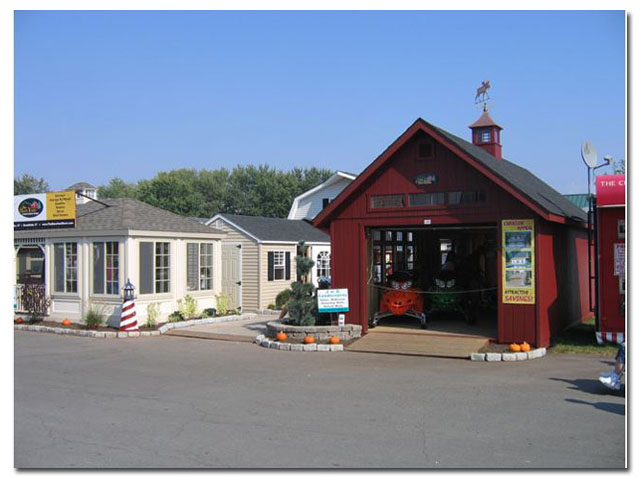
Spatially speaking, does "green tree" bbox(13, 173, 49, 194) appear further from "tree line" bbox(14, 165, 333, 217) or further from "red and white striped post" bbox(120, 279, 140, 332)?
"red and white striped post" bbox(120, 279, 140, 332)

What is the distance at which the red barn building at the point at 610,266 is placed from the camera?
43.1ft

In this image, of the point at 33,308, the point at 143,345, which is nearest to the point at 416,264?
the point at 143,345

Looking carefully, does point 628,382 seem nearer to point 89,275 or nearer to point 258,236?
point 89,275

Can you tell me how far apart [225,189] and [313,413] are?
65025 mm

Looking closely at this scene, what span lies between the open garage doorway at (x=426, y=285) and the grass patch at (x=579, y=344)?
1.55m

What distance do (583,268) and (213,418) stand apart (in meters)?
14.3

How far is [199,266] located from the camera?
21.2 metres

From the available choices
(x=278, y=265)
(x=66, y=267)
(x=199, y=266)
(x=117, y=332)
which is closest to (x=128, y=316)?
(x=117, y=332)

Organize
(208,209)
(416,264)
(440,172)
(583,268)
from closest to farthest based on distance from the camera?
(440,172)
(583,268)
(416,264)
(208,209)

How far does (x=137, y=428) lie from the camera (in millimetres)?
7695

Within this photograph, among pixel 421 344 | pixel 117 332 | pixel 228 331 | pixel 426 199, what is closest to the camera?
pixel 421 344

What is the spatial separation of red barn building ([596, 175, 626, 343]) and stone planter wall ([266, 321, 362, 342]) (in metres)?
5.51

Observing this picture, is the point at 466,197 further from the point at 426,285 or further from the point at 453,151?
the point at 426,285

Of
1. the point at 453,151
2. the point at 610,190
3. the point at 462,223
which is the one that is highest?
the point at 453,151
